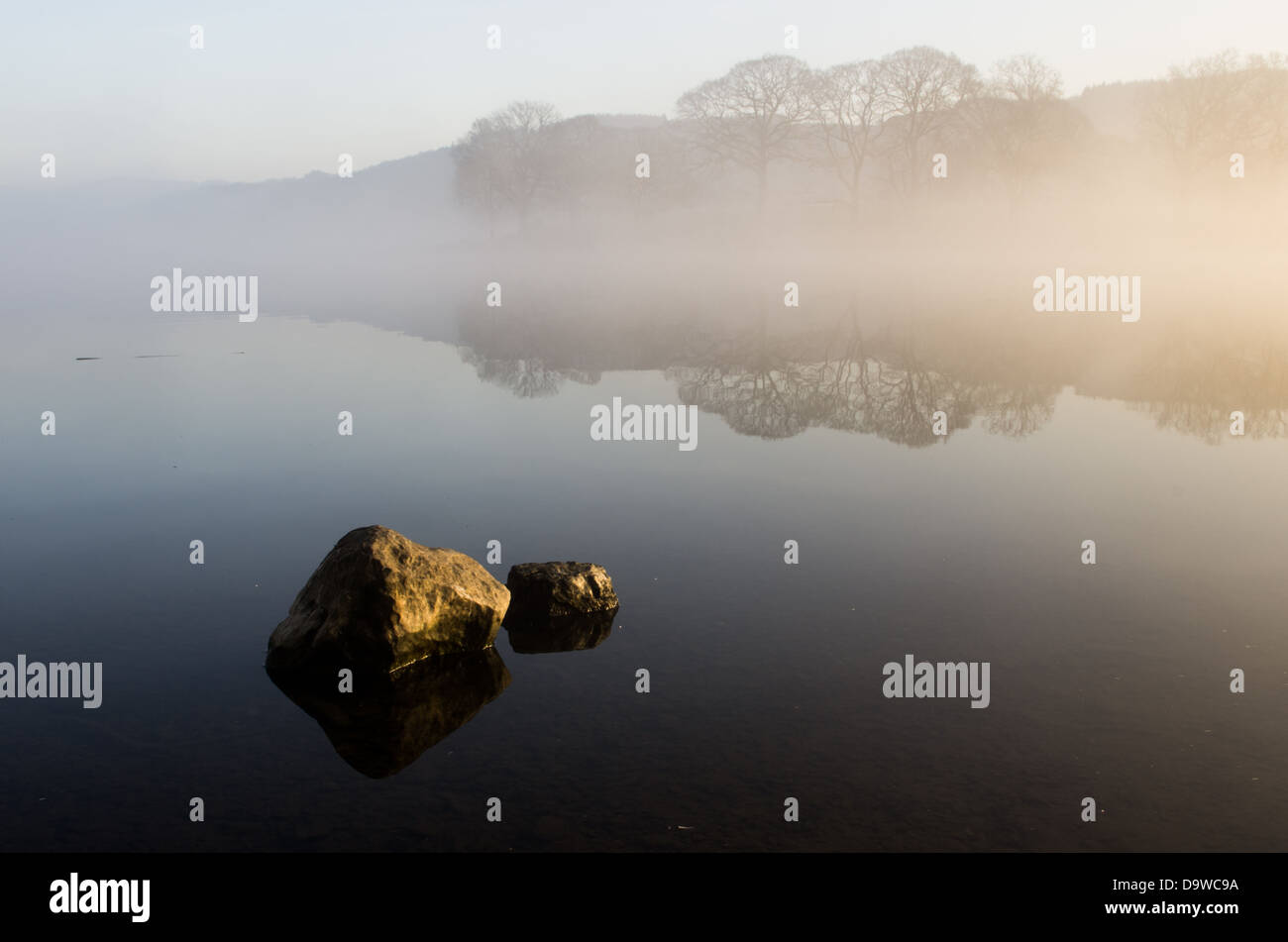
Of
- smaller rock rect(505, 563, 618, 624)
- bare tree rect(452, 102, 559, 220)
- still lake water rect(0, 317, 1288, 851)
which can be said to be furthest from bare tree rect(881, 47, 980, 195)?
smaller rock rect(505, 563, 618, 624)

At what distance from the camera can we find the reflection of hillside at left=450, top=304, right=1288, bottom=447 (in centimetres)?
2455

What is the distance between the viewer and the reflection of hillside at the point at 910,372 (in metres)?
24.5

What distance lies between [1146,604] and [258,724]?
31.4 ft

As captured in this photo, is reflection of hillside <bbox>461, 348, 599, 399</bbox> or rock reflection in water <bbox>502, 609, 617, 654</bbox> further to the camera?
reflection of hillside <bbox>461, 348, 599, 399</bbox>

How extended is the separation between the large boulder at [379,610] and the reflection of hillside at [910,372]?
41.7 ft

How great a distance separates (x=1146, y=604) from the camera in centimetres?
1219

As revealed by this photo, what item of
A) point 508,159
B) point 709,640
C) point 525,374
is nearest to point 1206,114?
point 508,159

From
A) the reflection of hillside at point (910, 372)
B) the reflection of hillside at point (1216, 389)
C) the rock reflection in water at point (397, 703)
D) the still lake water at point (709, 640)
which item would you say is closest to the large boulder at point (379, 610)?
the rock reflection in water at point (397, 703)

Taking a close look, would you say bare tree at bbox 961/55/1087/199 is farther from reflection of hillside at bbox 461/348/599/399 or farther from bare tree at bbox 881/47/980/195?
reflection of hillside at bbox 461/348/599/399

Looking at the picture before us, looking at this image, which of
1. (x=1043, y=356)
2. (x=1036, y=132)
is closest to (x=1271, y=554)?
(x=1043, y=356)

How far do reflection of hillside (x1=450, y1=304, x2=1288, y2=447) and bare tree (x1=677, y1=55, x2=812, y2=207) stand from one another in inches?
2392

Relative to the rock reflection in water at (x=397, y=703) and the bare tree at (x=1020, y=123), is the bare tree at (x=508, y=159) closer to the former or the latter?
the bare tree at (x=1020, y=123)
